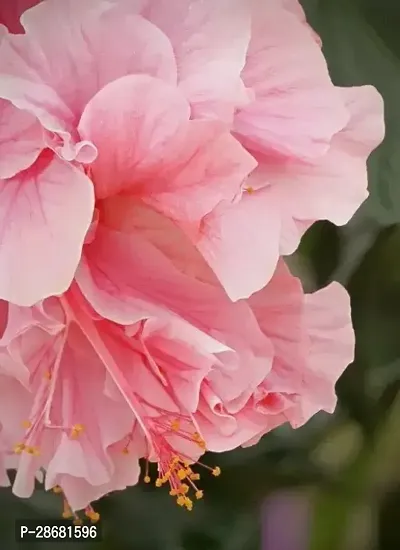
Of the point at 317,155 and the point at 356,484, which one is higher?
the point at 317,155

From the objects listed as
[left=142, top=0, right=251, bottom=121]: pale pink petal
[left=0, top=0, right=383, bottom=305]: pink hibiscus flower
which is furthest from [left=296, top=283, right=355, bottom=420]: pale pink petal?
[left=142, top=0, right=251, bottom=121]: pale pink petal

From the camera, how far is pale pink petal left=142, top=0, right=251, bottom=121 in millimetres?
858

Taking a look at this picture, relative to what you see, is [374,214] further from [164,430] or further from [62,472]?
[62,472]

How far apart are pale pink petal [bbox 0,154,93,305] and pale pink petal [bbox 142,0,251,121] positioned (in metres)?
0.16

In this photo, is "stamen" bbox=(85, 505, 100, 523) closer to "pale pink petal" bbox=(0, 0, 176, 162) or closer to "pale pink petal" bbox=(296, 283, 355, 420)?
"pale pink petal" bbox=(296, 283, 355, 420)

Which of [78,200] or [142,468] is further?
[142,468]

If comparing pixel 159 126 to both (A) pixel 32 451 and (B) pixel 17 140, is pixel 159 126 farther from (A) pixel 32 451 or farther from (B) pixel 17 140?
(A) pixel 32 451

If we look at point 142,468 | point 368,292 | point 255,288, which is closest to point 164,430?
point 142,468

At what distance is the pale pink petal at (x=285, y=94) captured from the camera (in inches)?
35.1

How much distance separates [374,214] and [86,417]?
0.45 metres

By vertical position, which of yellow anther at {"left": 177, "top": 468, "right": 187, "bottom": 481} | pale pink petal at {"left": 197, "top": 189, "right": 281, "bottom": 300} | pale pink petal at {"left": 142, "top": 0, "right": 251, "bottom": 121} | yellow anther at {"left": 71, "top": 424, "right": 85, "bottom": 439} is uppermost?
pale pink petal at {"left": 142, "top": 0, "right": 251, "bottom": 121}

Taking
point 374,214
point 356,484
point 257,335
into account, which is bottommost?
point 356,484

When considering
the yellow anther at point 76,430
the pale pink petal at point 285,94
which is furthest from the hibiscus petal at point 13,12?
the yellow anther at point 76,430

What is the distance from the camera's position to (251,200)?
0.90 metres
